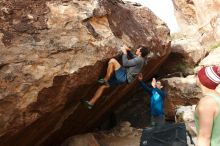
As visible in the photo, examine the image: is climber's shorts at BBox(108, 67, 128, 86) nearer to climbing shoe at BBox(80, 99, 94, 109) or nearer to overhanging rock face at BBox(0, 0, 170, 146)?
overhanging rock face at BBox(0, 0, 170, 146)

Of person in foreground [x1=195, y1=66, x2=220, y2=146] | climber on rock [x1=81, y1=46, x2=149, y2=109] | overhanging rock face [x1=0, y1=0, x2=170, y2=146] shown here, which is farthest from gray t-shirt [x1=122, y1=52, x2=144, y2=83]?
person in foreground [x1=195, y1=66, x2=220, y2=146]

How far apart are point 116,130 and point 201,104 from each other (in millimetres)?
10838

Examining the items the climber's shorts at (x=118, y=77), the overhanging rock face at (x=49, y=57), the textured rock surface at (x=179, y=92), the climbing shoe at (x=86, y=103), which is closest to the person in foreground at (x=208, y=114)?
the overhanging rock face at (x=49, y=57)

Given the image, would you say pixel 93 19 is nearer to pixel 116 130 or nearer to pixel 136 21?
pixel 136 21

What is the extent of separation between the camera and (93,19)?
8828 millimetres

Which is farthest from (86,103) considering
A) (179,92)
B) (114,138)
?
(179,92)

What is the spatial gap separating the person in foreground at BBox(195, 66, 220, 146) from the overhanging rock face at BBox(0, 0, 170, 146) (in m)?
4.81

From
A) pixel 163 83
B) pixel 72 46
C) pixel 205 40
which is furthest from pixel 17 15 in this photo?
pixel 205 40

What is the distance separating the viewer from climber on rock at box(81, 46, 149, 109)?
362 inches

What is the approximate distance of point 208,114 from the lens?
2992 mm

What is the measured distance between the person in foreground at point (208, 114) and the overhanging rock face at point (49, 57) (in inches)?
189

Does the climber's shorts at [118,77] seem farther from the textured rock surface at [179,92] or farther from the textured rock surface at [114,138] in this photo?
the textured rock surface at [179,92]

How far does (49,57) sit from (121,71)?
2057 millimetres

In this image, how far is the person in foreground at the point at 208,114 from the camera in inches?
118
